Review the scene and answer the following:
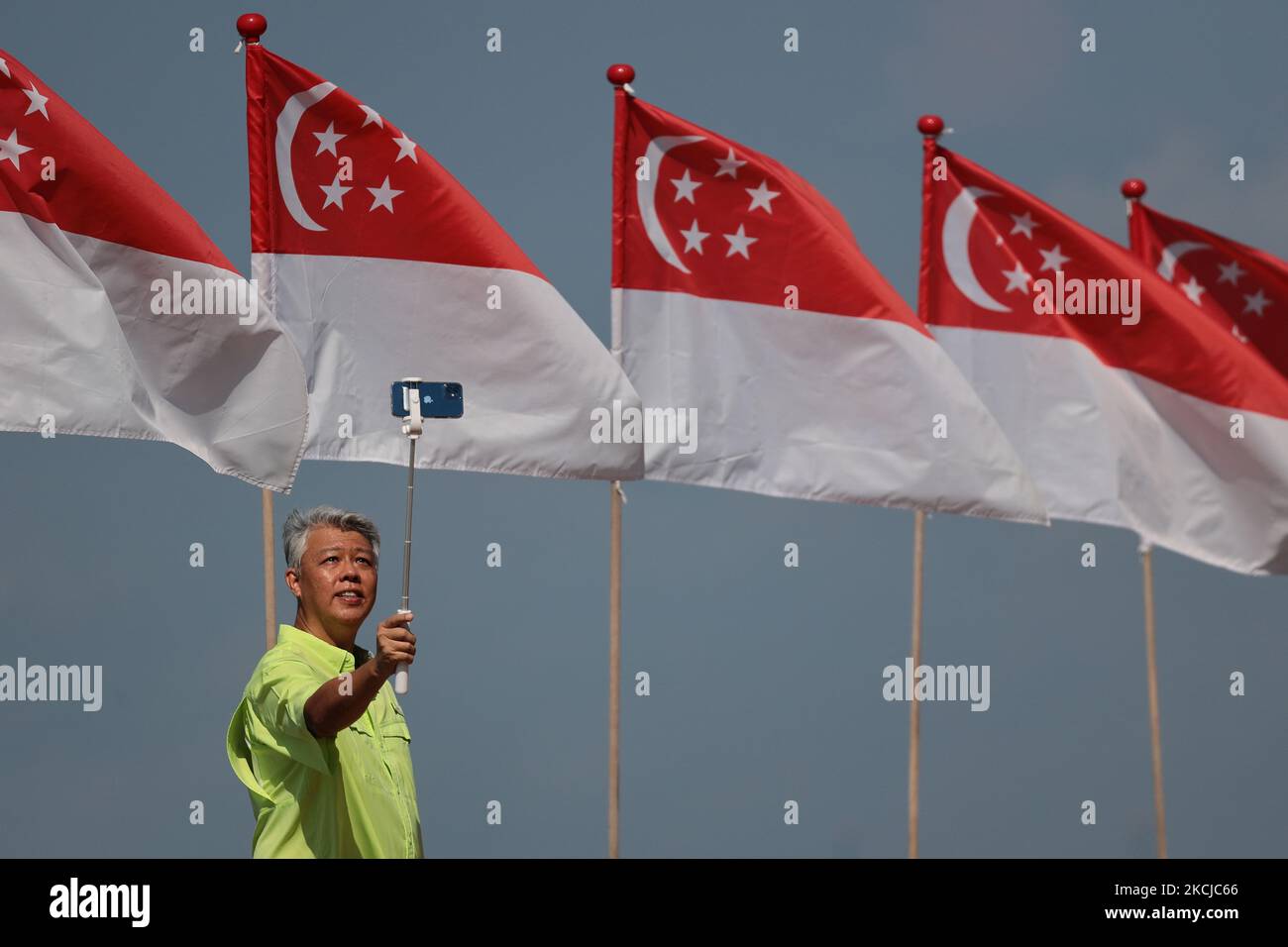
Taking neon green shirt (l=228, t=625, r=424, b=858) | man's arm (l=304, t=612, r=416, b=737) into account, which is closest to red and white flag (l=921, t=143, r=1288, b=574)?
neon green shirt (l=228, t=625, r=424, b=858)

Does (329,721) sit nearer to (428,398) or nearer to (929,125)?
(428,398)

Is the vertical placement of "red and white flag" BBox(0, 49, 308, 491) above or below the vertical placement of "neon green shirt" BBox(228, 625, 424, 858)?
above

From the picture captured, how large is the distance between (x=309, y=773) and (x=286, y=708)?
488mm

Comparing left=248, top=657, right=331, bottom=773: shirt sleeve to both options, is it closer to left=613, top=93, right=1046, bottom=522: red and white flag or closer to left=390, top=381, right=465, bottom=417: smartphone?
left=390, top=381, right=465, bottom=417: smartphone

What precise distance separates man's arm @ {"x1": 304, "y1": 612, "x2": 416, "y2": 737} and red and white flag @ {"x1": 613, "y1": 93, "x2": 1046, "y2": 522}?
8010 millimetres

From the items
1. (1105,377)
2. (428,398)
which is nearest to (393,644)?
(428,398)

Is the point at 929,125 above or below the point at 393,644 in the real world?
above

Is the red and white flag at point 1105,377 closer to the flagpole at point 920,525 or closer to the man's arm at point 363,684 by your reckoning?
the flagpole at point 920,525

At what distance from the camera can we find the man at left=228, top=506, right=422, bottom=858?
8.34 m

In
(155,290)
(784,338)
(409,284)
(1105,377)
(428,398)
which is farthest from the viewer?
(1105,377)

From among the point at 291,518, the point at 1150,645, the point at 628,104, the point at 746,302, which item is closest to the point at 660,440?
the point at 746,302

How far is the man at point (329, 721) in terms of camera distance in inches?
328

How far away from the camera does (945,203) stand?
18.0 meters

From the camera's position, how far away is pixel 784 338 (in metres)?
16.3
